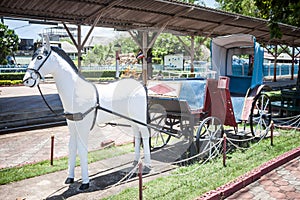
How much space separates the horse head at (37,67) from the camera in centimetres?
411

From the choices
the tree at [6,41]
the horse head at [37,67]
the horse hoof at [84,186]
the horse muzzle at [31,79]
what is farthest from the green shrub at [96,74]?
the tree at [6,41]

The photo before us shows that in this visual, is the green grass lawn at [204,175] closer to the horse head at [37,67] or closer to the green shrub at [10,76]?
the horse head at [37,67]

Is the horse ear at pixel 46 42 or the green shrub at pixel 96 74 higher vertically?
the horse ear at pixel 46 42

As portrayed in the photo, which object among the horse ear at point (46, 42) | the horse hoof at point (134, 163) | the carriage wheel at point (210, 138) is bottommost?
the horse hoof at point (134, 163)

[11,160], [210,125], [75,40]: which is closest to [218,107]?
[210,125]

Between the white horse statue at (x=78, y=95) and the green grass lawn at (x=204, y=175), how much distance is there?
978 millimetres

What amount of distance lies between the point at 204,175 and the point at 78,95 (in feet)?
8.07

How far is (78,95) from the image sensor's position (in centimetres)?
448

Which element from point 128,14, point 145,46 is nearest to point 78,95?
point 145,46

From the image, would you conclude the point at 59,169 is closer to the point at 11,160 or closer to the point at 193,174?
the point at 11,160

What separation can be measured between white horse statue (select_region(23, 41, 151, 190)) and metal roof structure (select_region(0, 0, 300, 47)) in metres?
3.02

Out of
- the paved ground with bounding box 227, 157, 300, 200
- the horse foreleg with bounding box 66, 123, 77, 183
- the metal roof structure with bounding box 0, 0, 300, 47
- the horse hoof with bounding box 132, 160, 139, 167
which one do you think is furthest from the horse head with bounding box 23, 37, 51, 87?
the metal roof structure with bounding box 0, 0, 300, 47

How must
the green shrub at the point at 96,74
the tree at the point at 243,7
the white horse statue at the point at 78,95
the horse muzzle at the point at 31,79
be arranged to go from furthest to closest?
the tree at the point at 243,7, the green shrub at the point at 96,74, the white horse statue at the point at 78,95, the horse muzzle at the point at 31,79

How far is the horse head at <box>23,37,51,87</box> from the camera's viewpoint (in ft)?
13.5
